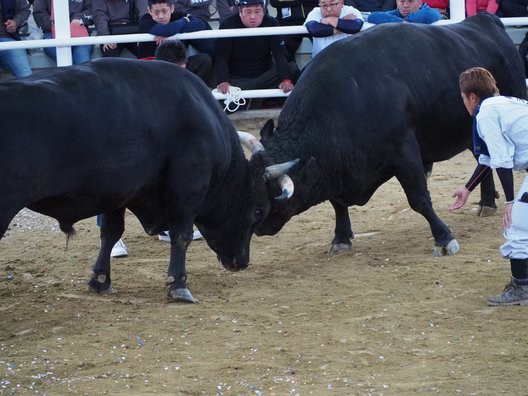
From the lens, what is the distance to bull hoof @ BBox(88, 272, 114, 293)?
7.89m

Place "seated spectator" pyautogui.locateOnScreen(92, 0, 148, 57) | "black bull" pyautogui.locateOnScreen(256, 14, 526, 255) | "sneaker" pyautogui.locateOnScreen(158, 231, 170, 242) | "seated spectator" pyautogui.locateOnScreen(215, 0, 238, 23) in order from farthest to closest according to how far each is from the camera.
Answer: "seated spectator" pyautogui.locateOnScreen(215, 0, 238, 23), "seated spectator" pyautogui.locateOnScreen(92, 0, 148, 57), "sneaker" pyautogui.locateOnScreen(158, 231, 170, 242), "black bull" pyautogui.locateOnScreen(256, 14, 526, 255)

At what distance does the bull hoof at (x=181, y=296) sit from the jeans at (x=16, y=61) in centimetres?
572

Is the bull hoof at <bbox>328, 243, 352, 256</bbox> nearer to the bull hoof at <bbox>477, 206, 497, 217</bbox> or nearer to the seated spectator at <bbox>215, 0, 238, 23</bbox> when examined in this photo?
the bull hoof at <bbox>477, 206, 497, 217</bbox>

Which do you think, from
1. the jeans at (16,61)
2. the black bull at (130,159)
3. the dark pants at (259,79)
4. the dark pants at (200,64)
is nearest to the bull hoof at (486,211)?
the black bull at (130,159)

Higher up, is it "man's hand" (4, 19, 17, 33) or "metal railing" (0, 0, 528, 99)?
→ "man's hand" (4, 19, 17, 33)

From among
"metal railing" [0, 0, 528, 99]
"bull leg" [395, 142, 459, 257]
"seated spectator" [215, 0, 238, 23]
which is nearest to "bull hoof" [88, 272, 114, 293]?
"bull leg" [395, 142, 459, 257]

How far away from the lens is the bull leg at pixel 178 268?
7.61 metres

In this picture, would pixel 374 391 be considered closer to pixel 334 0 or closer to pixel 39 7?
pixel 334 0

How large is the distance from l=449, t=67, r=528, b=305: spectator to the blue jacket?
499 cm

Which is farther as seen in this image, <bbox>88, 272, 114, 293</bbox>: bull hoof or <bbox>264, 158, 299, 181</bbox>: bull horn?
<bbox>264, 158, 299, 181</bbox>: bull horn

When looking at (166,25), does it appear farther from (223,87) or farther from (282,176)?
(282,176)

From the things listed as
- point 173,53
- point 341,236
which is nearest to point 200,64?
point 173,53

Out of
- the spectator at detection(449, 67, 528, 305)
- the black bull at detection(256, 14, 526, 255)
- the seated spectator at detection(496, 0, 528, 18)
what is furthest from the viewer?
the seated spectator at detection(496, 0, 528, 18)

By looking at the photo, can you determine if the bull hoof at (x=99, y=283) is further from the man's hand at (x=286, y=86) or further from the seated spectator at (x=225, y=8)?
the seated spectator at (x=225, y=8)
